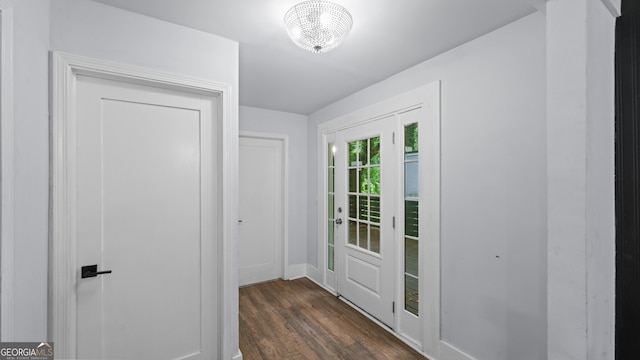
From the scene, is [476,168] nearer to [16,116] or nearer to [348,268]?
[348,268]

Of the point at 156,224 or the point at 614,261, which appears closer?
the point at 614,261

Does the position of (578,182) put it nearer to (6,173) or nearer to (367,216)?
(367,216)

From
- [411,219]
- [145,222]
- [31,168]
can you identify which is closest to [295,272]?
[411,219]

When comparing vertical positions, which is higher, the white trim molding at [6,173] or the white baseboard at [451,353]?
the white trim molding at [6,173]

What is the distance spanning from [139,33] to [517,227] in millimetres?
2626

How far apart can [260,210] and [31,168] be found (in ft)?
8.38

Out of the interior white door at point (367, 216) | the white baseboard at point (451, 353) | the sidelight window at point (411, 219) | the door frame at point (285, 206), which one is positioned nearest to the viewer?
the white baseboard at point (451, 353)

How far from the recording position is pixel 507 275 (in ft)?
5.32

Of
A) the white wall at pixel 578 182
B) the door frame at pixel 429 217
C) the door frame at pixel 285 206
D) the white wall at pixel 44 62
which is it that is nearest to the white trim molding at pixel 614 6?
the white wall at pixel 578 182

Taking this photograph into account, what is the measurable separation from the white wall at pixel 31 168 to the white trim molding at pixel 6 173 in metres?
0.06

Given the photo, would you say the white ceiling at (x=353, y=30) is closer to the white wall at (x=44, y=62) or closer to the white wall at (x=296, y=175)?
the white wall at (x=44, y=62)

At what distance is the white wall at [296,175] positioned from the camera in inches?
144

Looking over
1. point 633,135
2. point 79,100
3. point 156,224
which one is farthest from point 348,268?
point 79,100

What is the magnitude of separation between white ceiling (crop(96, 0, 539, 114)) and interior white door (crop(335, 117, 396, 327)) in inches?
24.5
